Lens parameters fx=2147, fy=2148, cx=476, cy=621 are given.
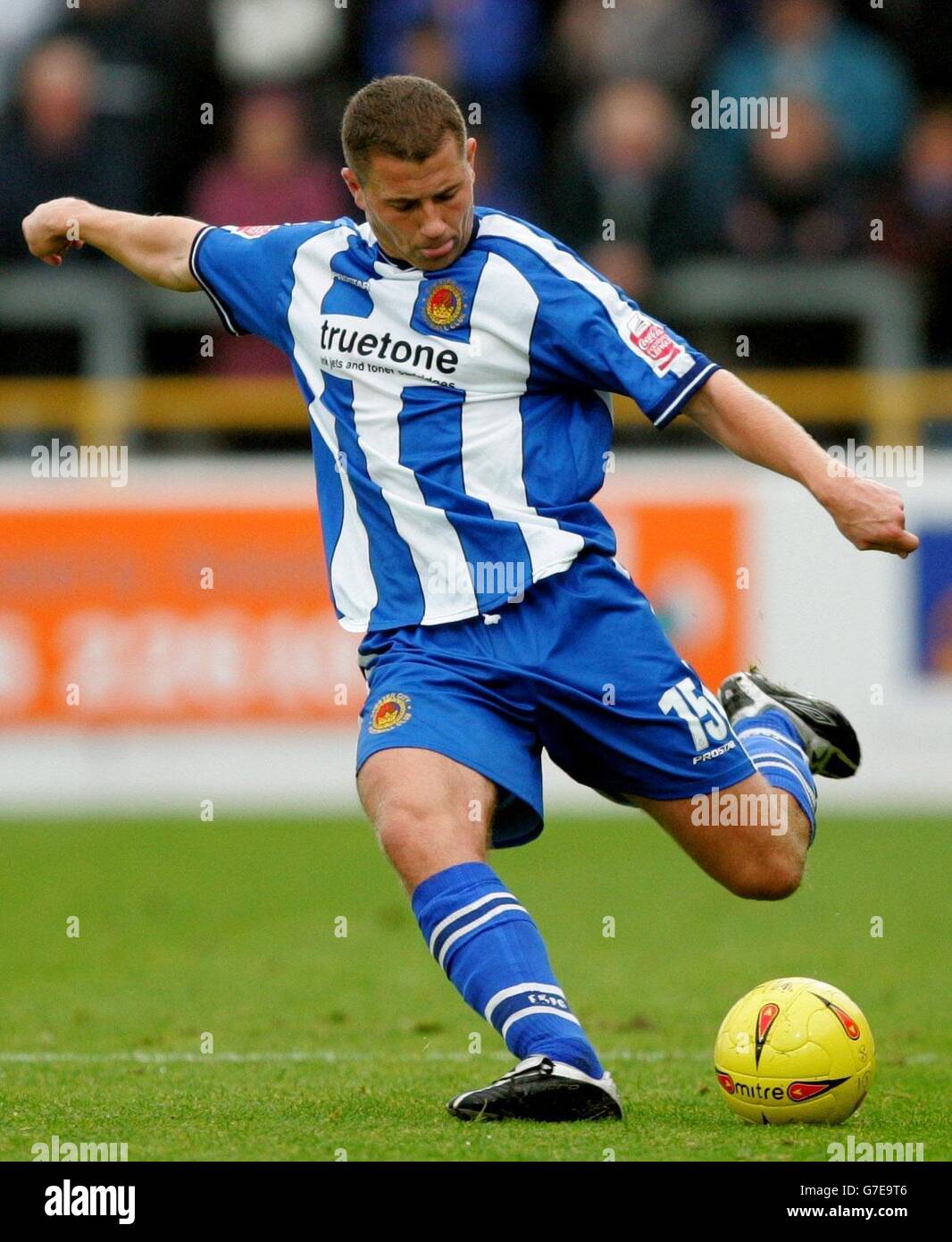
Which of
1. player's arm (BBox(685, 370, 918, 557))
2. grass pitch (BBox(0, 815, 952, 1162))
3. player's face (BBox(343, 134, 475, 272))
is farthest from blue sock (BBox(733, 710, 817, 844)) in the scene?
player's face (BBox(343, 134, 475, 272))

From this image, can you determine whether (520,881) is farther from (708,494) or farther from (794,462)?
(794,462)

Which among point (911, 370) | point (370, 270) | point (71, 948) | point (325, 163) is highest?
point (325, 163)

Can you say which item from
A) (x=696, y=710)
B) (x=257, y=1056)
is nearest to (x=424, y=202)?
(x=696, y=710)

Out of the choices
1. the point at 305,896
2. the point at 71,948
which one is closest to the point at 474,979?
the point at 71,948

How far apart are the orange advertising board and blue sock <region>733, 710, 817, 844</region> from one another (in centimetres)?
651

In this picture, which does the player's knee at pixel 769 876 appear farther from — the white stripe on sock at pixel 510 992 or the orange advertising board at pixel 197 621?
the orange advertising board at pixel 197 621

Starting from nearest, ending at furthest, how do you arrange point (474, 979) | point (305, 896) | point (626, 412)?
point (474, 979) → point (305, 896) → point (626, 412)

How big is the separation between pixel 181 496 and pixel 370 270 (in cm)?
791

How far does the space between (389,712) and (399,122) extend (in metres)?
1.40

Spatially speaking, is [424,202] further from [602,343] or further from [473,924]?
[473,924]

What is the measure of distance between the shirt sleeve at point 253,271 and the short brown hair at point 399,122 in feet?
1.45

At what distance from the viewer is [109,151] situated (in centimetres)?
1458

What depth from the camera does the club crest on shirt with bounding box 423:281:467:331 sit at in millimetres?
5316

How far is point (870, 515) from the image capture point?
4855 mm
